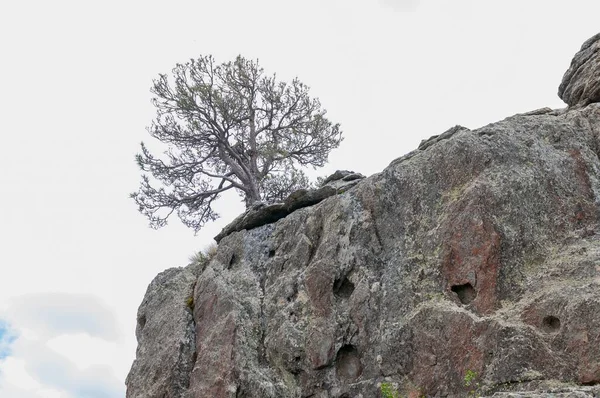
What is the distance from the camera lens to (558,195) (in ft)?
34.8

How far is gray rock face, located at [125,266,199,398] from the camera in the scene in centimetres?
1264

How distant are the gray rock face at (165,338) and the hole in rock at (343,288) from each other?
3.47 metres

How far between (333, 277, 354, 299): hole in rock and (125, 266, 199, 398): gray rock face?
347 centimetres

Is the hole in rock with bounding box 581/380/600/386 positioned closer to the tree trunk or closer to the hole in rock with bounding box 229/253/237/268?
the hole in rock with bounding box 229/253/237/268

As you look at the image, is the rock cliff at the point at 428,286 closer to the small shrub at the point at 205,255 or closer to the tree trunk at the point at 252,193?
the small shrub at the point at 205,255

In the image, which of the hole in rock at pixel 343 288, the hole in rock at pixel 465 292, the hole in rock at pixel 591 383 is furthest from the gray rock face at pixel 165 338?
the hole in rock at pixel 591 383

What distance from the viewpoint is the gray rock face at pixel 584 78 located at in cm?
1280

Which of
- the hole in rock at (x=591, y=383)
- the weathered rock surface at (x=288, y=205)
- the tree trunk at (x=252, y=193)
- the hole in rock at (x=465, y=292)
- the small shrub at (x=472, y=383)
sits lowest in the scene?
the hole in rock at (x=591, y=383)

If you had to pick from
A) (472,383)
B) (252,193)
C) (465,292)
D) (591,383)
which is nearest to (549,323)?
(591,383)

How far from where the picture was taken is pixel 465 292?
1016cm

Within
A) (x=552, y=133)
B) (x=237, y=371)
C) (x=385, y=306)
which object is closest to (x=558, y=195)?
(x=552, y=133)

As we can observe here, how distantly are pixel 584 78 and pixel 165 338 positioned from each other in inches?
426

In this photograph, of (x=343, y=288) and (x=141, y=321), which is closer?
(x=343, y=288)

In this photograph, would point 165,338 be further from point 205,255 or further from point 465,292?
point 465,292
